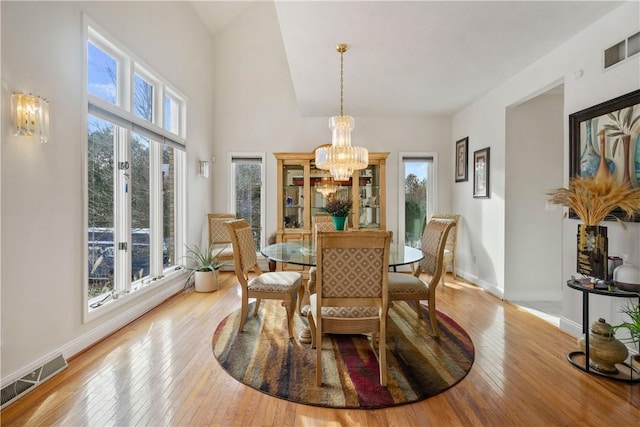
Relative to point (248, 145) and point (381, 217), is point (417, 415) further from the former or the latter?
point (248, 145)

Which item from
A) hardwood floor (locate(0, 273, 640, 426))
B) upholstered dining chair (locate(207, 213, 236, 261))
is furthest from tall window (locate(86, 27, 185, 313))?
upholstered dining chair (locate(207, 213, 236, 261))

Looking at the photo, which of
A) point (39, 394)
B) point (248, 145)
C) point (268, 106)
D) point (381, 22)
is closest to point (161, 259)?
point (39, 394)

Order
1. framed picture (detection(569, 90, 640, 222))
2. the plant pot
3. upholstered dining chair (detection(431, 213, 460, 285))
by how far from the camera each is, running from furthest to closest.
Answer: upholstered dining chair (detection(431, 213, 460, 285)) → the plant pot → framed picture (detection(569, 90, 640, 222))

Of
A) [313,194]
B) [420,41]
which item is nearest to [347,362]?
[420,41]

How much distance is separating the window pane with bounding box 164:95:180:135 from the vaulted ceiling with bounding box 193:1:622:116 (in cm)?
167

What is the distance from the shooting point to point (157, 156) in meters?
3.70

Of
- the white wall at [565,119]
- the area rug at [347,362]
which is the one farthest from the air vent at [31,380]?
the white wall at [565,119]

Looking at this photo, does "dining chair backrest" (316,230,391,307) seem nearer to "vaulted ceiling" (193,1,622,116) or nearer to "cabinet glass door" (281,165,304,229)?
"vaulted ceiling" (193,1,622,116)

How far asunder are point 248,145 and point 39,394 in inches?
166

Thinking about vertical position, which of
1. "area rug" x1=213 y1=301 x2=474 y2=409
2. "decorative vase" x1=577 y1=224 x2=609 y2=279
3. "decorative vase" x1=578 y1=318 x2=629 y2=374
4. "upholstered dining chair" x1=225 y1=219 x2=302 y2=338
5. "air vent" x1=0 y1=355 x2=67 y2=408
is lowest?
"area rug" x1=213 y1=301 x2=474 y2=409

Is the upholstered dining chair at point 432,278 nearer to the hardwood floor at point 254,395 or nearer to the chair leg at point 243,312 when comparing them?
the hardwood floor at point 254,395

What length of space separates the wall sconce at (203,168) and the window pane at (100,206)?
189cm

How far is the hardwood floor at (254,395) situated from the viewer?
66.4 inches

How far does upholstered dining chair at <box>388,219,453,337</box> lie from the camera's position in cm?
262
